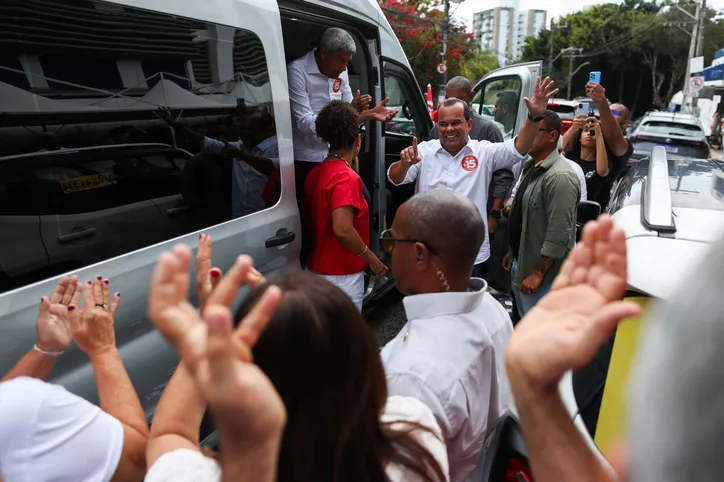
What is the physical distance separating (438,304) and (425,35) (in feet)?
77.6

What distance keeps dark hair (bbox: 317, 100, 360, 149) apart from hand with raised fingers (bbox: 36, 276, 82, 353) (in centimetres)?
167

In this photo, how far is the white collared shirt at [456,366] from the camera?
132cm

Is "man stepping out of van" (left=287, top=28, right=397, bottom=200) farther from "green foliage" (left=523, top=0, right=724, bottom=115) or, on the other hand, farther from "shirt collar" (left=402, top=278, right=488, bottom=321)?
"green foliage" (left=523, top=0, right=724, bottom=115)

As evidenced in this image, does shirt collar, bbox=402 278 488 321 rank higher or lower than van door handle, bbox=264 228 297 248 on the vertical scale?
higher

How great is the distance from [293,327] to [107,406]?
2.82 feet

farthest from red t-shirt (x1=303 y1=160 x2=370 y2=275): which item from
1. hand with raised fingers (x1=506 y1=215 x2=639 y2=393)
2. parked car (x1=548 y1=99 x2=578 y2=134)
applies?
parked car (x1=548 y1=99 x2=578 y2=134)

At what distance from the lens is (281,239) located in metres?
2.79

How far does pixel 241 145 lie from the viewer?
2596mm

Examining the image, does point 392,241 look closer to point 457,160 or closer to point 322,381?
point 322,381

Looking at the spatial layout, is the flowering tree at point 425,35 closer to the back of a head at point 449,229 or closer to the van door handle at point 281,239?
the van door handle at point 281,239

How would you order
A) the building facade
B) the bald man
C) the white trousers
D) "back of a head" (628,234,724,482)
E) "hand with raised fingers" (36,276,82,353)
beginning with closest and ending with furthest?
"back of a head" (628,234,724,482), the bald man, "hand with raised fingers" (36,276,82,353), the white trousers, the building facade

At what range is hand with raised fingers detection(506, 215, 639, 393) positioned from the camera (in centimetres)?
76

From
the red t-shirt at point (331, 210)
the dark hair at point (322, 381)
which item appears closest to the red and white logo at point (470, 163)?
the red t-shirt at point (331, 210)

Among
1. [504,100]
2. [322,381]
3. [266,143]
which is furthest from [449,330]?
[504,100]
